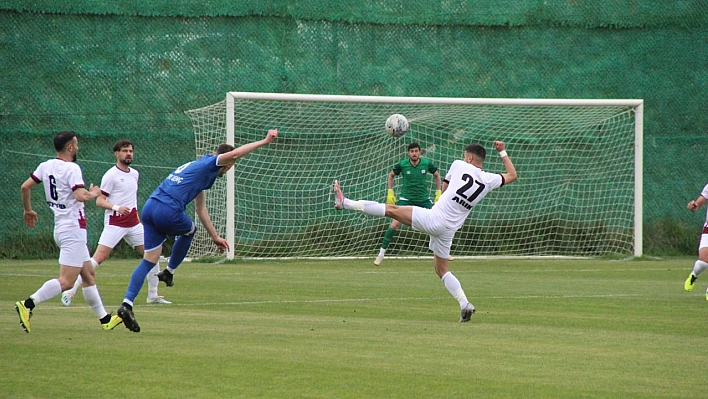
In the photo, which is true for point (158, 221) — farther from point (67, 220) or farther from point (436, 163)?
point (436, 163)

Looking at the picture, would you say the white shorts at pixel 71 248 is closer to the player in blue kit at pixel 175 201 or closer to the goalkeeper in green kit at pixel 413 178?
the player in blue kit at pixel 175 201

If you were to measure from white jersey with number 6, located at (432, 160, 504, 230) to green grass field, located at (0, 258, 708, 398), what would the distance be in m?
1.12

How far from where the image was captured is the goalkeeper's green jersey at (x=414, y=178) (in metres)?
21.1

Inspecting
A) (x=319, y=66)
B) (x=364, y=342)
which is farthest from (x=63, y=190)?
(x=319, y=66)

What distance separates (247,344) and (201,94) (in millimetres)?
15509

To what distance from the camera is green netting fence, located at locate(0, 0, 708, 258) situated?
23359 mm

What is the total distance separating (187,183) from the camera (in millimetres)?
11547

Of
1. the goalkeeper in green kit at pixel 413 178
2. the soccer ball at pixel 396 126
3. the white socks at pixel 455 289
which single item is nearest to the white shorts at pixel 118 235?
the white socks at pixel 455 289

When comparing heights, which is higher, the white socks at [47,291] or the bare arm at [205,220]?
the bare arm at [205,220]

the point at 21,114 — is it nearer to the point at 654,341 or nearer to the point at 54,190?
the point at 54,190

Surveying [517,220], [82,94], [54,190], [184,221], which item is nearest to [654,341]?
[184,221]

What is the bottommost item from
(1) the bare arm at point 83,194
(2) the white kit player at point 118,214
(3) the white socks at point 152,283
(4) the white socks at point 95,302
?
(3) the white socks at point 152,283

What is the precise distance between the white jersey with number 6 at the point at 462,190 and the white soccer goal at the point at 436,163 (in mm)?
10023

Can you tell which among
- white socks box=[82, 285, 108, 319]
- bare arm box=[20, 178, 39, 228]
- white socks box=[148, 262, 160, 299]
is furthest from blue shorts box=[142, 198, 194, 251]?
white socks box=[148, 262, 160, 299]
